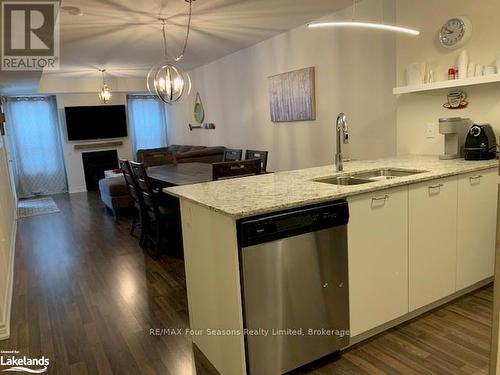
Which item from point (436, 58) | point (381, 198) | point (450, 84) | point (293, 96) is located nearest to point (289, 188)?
point (381, 198)

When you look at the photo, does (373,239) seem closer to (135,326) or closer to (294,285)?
(294,285)

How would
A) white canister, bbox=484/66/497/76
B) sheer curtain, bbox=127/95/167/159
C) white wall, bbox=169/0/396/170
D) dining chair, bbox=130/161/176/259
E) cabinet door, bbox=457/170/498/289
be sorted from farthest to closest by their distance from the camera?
1. sheer curtain, bbox=127/95/167/159
2. white wall, bbox=169/0/396/170
3. dining chair, bbox=130/161/176/259
4. white canister, bbox=484/66/497/76
5. cabinet door, bbox=457/170/498/289

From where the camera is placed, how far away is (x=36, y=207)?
7000mm

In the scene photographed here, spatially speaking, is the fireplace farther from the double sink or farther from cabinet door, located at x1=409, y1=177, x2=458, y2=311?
cabinet door, located at x1=409, y1=177, x2=458, y2=311

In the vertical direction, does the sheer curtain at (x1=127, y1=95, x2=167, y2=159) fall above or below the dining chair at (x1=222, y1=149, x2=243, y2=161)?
above

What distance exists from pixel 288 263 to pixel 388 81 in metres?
2.66

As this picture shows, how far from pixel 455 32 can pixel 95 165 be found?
26.0 ft

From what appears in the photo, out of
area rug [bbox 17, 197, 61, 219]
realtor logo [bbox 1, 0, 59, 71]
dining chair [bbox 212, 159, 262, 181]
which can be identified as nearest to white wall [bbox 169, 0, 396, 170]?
dining chair [bbox 212, 159, 262, 181]

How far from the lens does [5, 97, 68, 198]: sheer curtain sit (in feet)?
26.4

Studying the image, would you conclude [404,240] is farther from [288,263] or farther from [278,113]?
[278,113]

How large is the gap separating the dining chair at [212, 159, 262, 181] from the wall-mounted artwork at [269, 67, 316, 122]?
1747 mm

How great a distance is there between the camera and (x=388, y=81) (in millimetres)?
3672

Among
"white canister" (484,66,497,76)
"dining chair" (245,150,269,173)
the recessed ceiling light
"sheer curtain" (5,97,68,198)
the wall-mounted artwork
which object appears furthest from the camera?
"sheer curtain" (5,97,68,198)

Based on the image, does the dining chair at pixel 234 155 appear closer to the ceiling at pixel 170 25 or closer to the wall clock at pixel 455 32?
the ceiling at pixel 170 25
